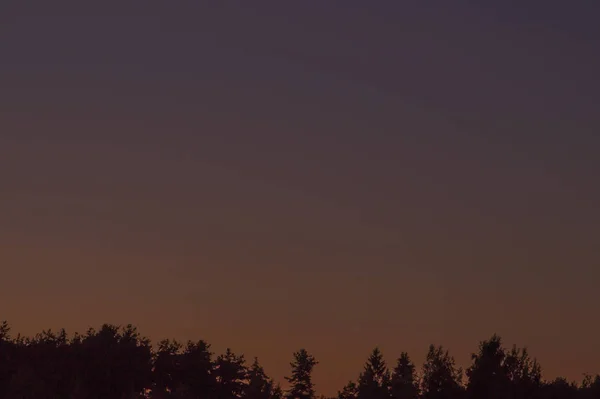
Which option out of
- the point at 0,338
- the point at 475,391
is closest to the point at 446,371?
the point at 475,391

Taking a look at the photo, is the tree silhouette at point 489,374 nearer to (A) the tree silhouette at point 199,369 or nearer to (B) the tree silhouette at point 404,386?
(B) the tree silhouette at point 404,386

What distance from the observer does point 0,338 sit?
134875mm

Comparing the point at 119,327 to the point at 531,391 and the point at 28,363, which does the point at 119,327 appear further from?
the point at 531,391

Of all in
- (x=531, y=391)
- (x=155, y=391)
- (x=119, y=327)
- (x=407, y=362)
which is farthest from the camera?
(x=407, y=362)

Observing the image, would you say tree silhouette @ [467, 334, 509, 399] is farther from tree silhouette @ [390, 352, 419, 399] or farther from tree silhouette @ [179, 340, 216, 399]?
tree silhouette @ [179, 340, 216, 399]

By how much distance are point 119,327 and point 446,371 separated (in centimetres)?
4552

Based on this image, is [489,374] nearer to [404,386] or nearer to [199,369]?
[404,386]

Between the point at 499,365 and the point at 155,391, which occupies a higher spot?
the point at 499,365

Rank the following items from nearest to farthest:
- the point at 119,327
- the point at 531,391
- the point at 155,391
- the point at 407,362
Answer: the point at 155,391 → the point at 531,391 → the point at 119,327 → the point at 407,362

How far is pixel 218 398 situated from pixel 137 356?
12.6 meters

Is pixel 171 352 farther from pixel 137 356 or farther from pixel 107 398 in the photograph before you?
pixel 107 398

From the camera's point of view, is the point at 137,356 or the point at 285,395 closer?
the point at 137,356

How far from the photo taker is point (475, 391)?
131 meters

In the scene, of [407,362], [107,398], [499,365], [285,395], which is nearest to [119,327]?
[107,398]
